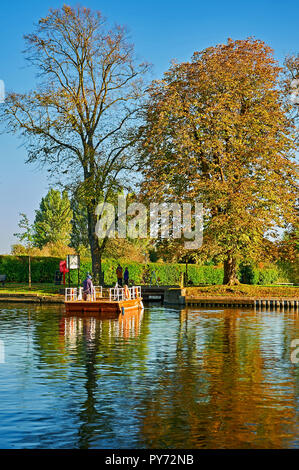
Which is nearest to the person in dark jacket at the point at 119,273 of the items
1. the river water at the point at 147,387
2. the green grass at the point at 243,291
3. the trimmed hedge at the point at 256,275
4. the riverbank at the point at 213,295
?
the riverbank at the point at 213,295

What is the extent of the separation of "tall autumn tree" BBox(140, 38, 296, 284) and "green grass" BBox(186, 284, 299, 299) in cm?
194

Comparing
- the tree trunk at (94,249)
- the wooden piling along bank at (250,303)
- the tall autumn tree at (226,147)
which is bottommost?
the wooden piling along bank at (250,303)

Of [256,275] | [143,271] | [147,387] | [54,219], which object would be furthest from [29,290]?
[54,219]

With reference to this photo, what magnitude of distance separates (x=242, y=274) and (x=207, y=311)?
2346cm

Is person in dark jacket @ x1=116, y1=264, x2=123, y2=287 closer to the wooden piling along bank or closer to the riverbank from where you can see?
the riverbank

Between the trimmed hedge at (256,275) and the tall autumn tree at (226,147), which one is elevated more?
the tall autumn tree at (226,147)

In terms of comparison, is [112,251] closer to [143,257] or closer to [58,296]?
[143,257]

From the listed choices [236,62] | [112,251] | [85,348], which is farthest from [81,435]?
[112,251]

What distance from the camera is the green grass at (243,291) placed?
142 feet

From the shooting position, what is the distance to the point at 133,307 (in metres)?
37.8

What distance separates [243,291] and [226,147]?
31.1 ft

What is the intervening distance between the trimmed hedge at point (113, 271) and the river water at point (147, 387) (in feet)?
96.5

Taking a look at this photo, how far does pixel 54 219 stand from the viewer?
348ft

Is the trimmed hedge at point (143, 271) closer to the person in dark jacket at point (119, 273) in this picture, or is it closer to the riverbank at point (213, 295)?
the person in dark jacket at point (119, 273)
